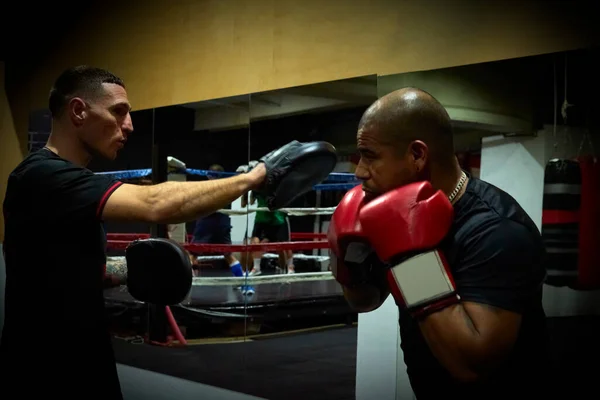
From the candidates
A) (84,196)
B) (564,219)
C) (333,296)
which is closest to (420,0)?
(564,219)

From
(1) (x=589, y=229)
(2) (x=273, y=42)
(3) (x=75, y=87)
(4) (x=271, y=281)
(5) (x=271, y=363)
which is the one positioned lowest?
(5) (x=271, y=363)

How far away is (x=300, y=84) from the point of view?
2.65 meters

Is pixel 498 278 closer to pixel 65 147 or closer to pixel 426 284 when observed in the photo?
A: pixel 426 284

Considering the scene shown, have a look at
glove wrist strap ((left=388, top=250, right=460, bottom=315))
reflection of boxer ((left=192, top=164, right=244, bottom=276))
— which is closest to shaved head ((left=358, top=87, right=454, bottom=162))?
glove wrist strap ((left=388, top=250, right=460, bottom=315))

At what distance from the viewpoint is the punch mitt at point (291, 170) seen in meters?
1.58

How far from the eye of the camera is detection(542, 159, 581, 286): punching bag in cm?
173

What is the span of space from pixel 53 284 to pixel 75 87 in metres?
0.55

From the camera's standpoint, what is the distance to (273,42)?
9.11ft

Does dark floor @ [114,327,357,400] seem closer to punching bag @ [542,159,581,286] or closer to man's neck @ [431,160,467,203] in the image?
punching bag @ [542,159,581,286]

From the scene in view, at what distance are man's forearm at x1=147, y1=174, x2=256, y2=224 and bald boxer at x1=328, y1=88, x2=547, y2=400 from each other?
0.31m

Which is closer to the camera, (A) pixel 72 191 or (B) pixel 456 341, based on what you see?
(B) pixel 456 341

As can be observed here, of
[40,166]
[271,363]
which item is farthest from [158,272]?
[271,363]

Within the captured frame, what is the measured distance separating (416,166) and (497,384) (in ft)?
1.49

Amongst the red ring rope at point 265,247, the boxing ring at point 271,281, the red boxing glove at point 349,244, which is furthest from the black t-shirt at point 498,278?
the red ring rope at point 265,247
